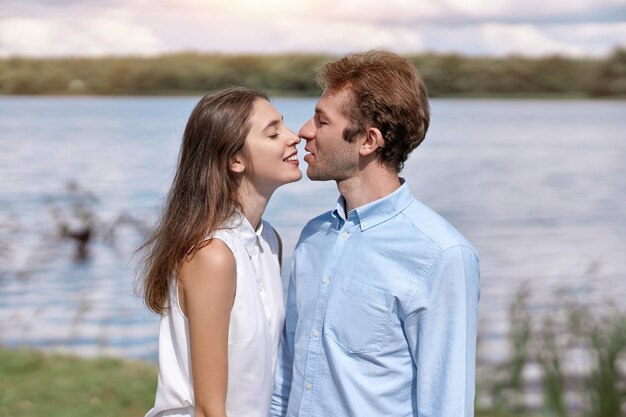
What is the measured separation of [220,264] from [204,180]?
252 mm

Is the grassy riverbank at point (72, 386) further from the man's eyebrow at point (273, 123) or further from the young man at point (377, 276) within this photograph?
the man's eyebrow at point (273, 123)

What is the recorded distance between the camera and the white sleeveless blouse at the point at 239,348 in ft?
7.58

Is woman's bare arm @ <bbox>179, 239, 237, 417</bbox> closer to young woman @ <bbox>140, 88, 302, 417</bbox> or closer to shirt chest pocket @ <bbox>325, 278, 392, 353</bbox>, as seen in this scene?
young woman @ <bbox>140, 88, 302, 417</bbox>

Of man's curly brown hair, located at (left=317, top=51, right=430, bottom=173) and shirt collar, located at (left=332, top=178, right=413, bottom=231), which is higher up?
man's curly brown hair, located at (left=317, top=51, right=430, bottom=173)

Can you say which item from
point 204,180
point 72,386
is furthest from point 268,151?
point 72,386

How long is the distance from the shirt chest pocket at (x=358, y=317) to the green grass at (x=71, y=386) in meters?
2.65

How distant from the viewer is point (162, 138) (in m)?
15.2

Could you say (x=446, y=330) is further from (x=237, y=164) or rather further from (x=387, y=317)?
(x=237, y=164)

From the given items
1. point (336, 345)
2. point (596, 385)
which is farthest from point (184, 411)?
point (596, 385)

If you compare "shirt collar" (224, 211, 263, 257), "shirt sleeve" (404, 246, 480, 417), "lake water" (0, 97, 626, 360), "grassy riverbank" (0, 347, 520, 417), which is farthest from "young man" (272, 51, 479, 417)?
"lake water" (0, 97, 626, 360)

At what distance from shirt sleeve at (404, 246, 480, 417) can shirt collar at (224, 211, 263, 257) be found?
466 mm

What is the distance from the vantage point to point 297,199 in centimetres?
1227

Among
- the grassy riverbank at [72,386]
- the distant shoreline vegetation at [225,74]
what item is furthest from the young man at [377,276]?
the distant shoreline vegetation at [225,74]

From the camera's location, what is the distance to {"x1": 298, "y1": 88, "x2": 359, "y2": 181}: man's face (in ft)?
7.73
